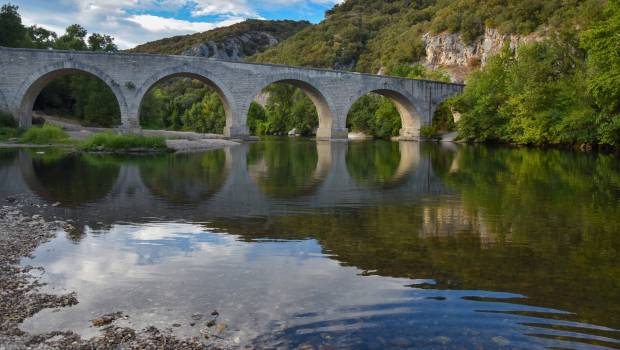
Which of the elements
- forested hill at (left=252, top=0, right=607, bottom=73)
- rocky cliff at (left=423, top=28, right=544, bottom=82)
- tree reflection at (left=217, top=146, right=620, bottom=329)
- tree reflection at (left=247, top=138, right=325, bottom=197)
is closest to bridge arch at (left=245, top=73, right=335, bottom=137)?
forested hill at (left=252, top=0, right=607, bottom=73)

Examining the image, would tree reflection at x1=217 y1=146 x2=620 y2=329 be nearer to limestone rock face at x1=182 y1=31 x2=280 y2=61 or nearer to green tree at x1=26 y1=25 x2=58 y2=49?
green tree at x1=26 y1=25 x2=58 y2=49

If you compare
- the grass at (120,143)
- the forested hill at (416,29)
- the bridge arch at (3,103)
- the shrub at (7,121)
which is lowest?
the grass at (120,143)

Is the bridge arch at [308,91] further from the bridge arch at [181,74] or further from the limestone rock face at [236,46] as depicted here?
the limestone rock face at [236,46]

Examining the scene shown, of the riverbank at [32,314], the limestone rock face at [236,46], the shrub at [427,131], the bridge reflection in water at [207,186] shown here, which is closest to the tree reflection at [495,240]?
the bridge reflection in water at [207,186]

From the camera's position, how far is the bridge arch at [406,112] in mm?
47312

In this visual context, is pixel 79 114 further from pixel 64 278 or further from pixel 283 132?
pixel 64 278

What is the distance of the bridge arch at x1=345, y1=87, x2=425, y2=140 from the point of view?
47.3 meters

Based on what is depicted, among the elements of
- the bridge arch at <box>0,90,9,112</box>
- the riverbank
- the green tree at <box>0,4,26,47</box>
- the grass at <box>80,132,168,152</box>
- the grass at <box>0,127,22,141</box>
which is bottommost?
the riverbank

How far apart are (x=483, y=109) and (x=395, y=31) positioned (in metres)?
52.6

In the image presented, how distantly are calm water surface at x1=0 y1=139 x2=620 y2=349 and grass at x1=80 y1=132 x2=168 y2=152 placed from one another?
12.2 metres

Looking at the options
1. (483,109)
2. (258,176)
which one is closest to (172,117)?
(483,109)

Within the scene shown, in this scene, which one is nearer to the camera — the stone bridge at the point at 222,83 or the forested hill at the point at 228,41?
the stone bridge at the point at 222,83

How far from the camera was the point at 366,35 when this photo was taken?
9412 cm

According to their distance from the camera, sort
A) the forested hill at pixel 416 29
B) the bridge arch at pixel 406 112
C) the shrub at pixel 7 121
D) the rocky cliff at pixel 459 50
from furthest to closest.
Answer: the rocky cliff at pixel 459 50, the forested hill at pixel 416 29, the bridge arch at pixel 406 112, the shrub at pixel 7 121
